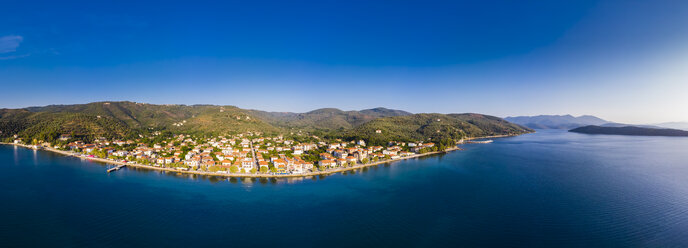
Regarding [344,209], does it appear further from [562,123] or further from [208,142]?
[562,123]

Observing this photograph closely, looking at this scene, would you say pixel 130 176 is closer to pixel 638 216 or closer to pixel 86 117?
pixel 638 216

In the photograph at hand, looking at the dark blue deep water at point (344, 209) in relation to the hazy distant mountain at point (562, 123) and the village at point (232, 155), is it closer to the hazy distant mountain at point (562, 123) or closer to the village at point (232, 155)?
the village at point (232, 155)

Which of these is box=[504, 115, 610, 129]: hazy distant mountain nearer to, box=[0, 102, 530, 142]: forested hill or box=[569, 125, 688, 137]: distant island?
box=[569, 125, 688, 137]: distant island

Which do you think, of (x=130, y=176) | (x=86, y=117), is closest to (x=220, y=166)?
(x=130, y=176)

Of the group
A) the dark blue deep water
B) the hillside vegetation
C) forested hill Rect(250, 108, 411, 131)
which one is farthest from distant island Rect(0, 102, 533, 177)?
forested hill Rect(250, 108, 411, 131)

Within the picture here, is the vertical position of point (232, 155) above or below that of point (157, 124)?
below

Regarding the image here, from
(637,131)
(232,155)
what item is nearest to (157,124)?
(232,155)
